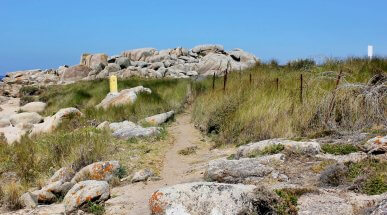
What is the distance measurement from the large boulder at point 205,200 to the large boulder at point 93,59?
136 ft

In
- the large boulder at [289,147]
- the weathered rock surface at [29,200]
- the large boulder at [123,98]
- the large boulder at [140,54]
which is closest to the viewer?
the weathered rock surface at [29,200]

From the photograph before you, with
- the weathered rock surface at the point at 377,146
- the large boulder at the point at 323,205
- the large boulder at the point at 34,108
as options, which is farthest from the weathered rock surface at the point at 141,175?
the large boulder at the point at 34,108

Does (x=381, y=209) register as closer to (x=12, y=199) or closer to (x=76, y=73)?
(x=12, y=199)

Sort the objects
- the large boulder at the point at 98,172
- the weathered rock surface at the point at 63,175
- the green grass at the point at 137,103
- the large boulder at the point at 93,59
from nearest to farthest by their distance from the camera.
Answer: the large boulder at the point at 98,172 → the weathered rock surface at the point at 63,175 → the green grass at the point at 137,103 → the large boulder at the point at 93,59

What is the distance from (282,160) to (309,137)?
193 centimetres

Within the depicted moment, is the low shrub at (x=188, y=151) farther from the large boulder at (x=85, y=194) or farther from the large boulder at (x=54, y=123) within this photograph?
the large boulder at (x=54, y=123)

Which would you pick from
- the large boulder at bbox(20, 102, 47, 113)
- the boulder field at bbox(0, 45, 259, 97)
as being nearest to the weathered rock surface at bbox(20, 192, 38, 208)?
the large boulder at bbox(20, 102, 47, 113)

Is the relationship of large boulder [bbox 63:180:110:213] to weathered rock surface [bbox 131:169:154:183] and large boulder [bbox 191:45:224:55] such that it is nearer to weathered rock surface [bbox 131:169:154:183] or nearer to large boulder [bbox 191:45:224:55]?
weathered rock surface [bbox 131:169:154:183]

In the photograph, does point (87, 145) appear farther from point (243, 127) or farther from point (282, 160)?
point (282, 160)

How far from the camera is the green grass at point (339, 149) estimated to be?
24.1 feet

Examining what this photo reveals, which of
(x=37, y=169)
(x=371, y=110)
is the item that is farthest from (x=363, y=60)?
(x=37, y=169)

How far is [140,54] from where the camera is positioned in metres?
48.8

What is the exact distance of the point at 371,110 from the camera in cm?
922

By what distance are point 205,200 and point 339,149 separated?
9.83 feet
